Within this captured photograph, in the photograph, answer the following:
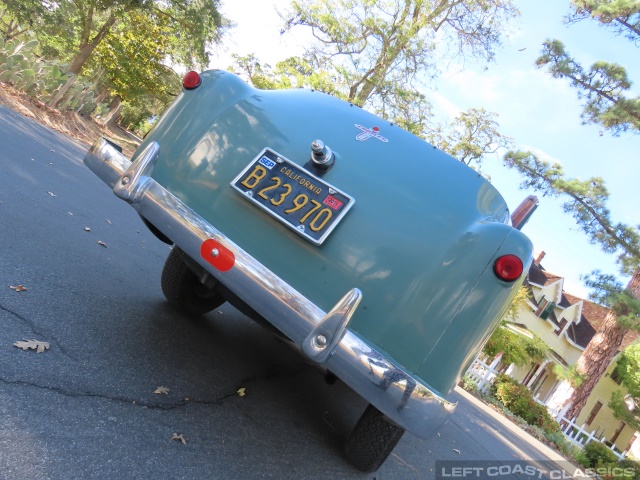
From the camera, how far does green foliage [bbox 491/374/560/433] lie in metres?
13.5

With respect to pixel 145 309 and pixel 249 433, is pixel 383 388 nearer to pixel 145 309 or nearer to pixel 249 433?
pixel 249 433

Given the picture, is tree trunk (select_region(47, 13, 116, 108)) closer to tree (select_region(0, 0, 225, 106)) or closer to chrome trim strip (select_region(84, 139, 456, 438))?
tree (select_region(0, 0, 225, 106))

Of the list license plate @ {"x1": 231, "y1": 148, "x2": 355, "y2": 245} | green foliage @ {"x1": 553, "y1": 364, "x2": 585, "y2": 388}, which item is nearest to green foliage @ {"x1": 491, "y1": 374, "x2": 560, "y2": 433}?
green foliage @ {"x1": 553, "y1": 364, "x2": 585, "y2": 388}

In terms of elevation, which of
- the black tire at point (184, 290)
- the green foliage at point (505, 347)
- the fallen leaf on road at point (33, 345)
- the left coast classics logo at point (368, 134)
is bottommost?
the fallen leaf on road at point (33, 345)

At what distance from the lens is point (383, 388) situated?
5.95 ft

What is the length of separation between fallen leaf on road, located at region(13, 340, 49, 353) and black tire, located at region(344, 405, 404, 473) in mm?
1636

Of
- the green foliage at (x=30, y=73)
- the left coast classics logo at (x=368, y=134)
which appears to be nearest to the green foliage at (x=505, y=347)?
the left coast classics logo at (x=368, y=134)

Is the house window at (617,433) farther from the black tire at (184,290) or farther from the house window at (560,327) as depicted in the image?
the black tire at (184,290)

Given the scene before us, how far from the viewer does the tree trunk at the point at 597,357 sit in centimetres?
1499

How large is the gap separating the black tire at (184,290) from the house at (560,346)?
27.3m

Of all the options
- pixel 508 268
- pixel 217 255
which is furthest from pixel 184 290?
pixel 508 268

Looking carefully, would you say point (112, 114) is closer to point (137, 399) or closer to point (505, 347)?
point (505, 347)

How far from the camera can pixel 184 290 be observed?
3324 millimetres

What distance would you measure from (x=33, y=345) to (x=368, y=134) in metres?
2.01
